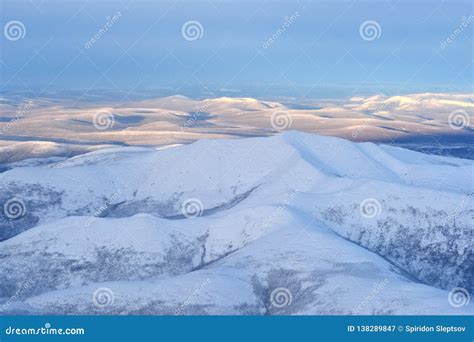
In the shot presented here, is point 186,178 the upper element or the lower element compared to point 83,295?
upper

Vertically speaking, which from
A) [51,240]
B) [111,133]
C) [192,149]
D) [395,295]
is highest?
[111,133]

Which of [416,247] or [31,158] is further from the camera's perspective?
[31,158]

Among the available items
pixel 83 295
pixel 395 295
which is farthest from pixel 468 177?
pixel 83 295

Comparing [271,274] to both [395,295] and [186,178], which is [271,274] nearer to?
[395,295]

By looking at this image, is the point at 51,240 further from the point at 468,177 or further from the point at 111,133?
the point at 111,133

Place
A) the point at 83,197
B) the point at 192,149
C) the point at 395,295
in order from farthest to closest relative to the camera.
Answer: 1. the point at 192,149
2. the point at 83,197
3. the point at 395,295

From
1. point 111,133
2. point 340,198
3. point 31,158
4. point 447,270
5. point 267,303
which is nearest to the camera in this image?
point 267,303
